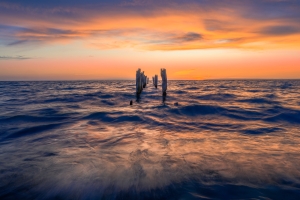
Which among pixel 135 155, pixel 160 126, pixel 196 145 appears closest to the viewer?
pixel 135 155

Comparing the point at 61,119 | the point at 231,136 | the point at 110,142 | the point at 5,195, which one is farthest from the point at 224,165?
the point at 61,119

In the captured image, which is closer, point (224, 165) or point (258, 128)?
point (224, 165)

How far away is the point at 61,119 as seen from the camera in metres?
14.2

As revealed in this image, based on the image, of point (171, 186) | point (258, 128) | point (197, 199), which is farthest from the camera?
point (258, 128)

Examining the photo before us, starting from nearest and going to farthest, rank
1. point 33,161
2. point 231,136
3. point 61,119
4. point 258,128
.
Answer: point 33,161 < point 231,136 < point 258,128 < point 61,119

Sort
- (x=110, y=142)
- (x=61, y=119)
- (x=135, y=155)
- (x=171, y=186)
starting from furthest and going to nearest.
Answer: (x=61, y=119) < (x=110, y=142) < (x=135, y=155) < (x=171, y=186)

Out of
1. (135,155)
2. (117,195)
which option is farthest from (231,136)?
(117,195)

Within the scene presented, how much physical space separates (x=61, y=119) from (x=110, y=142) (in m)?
6.68

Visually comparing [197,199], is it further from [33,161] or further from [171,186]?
[33,161]

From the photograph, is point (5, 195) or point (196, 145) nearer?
point (5, 195)

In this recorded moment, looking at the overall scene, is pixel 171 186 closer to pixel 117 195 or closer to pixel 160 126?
pixel 117 195

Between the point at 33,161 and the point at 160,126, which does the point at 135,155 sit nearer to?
the point at 33,161

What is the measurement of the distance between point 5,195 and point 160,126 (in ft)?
27.4

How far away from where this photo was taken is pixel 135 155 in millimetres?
7324
